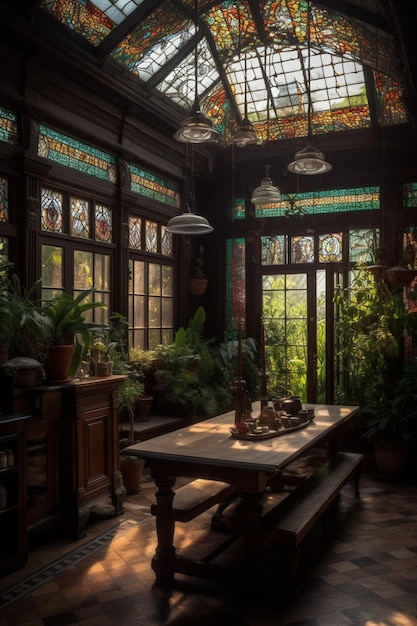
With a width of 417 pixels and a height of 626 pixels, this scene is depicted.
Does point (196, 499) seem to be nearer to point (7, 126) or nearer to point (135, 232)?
point (7, 126)

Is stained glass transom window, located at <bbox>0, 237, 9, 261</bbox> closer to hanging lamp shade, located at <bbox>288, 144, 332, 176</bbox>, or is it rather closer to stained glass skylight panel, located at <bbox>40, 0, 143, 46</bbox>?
stained glass skylight panel, located at <bbox>40, 0, 143, 46</bbox>

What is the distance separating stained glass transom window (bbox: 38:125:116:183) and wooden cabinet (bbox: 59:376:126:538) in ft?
7.30

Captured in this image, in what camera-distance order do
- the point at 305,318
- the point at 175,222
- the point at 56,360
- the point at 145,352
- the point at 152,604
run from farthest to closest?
the point at 305,318
the point at 145,352
the point at 175,222
the point at 56,360
the point at 152,604

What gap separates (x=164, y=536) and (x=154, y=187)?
4.68m

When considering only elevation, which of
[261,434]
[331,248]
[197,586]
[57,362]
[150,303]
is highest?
[331,248]

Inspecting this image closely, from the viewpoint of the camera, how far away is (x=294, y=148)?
25.6ft

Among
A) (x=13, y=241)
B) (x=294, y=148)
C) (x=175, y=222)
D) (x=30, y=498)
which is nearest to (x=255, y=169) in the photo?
(x=294, y=148)

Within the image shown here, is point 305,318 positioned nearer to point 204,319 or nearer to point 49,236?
point 204,319

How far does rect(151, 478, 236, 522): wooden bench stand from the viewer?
377 centimetres

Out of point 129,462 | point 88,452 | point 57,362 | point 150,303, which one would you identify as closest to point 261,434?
point 88,452

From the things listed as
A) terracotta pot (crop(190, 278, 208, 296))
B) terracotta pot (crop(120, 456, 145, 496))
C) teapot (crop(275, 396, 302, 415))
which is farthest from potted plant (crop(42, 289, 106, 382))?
terracotta pot (crop(190, 278, 208, 296))

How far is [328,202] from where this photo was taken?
7.81m

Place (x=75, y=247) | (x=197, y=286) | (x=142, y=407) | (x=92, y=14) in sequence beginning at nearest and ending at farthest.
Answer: (x=92, y=14) < (x=75, y=247) < (x=142, y=407) < (x=197, y=286)

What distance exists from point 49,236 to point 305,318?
3.66 metres
